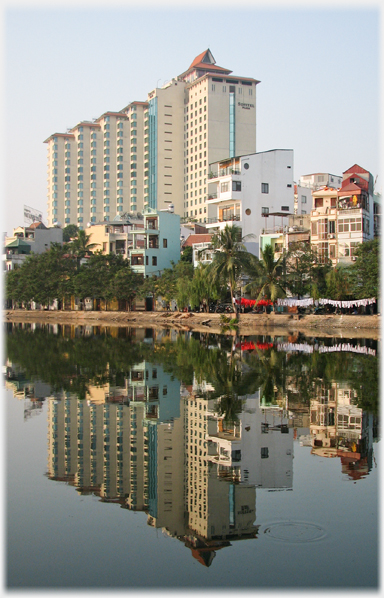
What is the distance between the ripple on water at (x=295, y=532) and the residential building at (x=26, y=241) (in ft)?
270

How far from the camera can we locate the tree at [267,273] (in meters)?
48.6

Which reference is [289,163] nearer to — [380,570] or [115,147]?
[380,570]

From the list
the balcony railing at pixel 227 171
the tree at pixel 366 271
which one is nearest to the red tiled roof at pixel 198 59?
the balcony railing at pixel 227 171

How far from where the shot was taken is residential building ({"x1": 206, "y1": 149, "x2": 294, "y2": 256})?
203ft

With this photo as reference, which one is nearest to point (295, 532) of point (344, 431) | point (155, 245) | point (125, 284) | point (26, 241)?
point (344, 431)

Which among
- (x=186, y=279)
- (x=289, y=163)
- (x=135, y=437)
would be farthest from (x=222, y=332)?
(x=135, y=437)

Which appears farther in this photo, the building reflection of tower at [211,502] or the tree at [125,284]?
the tree at [125,284]

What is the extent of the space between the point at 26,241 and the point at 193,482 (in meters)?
84.5

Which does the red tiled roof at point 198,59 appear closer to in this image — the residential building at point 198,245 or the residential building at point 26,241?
the residential building at point 26,241

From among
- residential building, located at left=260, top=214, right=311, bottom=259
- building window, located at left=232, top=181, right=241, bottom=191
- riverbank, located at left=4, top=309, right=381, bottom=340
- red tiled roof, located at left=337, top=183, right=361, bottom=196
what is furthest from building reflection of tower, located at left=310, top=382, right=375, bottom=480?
building window, located at left=232, top=181, right=241, bottom=191

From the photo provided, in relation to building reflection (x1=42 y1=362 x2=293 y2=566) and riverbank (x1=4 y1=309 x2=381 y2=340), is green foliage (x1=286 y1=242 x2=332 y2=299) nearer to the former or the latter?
riverbank (x1=4 y1=309 x2=381 y2=340)

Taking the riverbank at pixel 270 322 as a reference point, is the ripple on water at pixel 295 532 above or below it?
below

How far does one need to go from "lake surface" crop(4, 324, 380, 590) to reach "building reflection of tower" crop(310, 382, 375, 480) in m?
0.04

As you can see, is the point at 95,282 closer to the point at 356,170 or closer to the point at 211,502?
the point at 356,170
